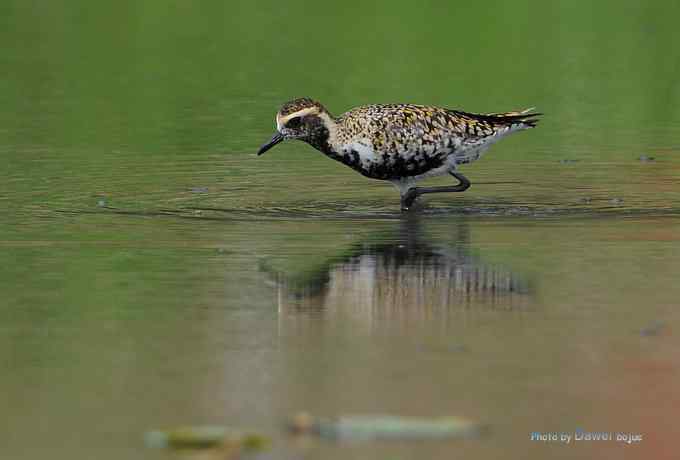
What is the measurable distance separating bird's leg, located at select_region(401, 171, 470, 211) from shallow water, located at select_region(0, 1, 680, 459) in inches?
4.5

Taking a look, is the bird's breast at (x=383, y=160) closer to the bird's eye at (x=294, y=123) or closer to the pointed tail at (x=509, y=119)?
the bird's eye at (x=294, y=123)

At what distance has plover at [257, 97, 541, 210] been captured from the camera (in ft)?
48.7

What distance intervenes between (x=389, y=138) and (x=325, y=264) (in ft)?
10.3

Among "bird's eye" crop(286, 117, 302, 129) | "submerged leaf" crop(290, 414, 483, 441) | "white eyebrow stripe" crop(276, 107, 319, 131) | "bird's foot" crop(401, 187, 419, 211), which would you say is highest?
"white eyebrow stripe" crop(276, 107, 319, 131)

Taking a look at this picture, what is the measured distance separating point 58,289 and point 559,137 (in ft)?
31.1

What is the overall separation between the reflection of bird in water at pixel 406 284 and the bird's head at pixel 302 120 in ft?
8.04

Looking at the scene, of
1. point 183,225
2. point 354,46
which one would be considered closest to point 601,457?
point 183,225

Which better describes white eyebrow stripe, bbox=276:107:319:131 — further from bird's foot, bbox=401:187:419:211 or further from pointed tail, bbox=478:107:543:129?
pointed tail, bbox=478:107:543:129

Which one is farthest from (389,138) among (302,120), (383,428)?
(383,428)

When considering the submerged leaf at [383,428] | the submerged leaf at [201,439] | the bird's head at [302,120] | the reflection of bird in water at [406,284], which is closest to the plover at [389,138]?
the bird's head at [302,120]

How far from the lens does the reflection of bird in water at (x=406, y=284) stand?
1038cm

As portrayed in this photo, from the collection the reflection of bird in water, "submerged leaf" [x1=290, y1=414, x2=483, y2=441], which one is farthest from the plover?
"submerged leaf" [x1=290, y1=414, x2=483, y2=441]

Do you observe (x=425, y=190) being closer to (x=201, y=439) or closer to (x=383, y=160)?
(x=383, y=160)

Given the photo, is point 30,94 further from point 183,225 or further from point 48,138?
point 183,225
